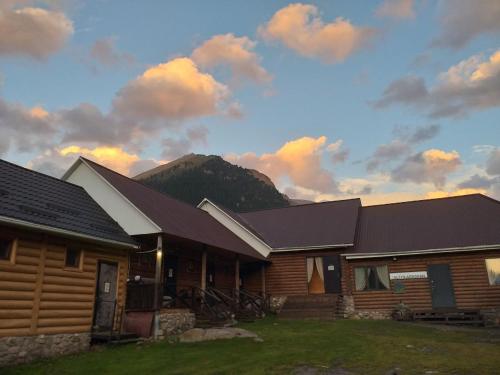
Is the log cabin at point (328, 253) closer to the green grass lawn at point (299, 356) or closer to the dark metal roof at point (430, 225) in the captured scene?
the dark metal roof at point (430, 225)

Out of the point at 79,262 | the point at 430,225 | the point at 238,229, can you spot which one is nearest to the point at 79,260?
the point at 79,262

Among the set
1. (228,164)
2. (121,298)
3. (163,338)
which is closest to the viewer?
(163,338)

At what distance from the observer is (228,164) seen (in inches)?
5285

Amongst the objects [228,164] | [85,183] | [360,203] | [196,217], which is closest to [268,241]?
[196,217]

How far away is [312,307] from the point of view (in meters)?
23.9

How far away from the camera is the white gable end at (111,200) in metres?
17.4

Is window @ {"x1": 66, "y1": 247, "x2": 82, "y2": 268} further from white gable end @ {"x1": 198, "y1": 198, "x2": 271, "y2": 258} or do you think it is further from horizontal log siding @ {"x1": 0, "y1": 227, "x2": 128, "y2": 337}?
white gable end @ {"x1": 198, "y1": 198, "x2": 271, "y2": 258}

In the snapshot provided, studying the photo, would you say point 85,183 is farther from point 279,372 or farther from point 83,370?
point 279,372

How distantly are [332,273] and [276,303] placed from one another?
390cm

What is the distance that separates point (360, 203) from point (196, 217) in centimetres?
1311

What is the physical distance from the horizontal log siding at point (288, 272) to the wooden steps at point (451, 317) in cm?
573

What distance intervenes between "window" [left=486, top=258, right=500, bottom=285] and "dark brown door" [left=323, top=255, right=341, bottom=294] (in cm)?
766

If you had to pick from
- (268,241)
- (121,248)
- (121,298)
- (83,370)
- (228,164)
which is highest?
(228,164)

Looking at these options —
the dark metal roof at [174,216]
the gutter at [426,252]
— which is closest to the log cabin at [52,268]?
the dark metal roof at [174,216]
